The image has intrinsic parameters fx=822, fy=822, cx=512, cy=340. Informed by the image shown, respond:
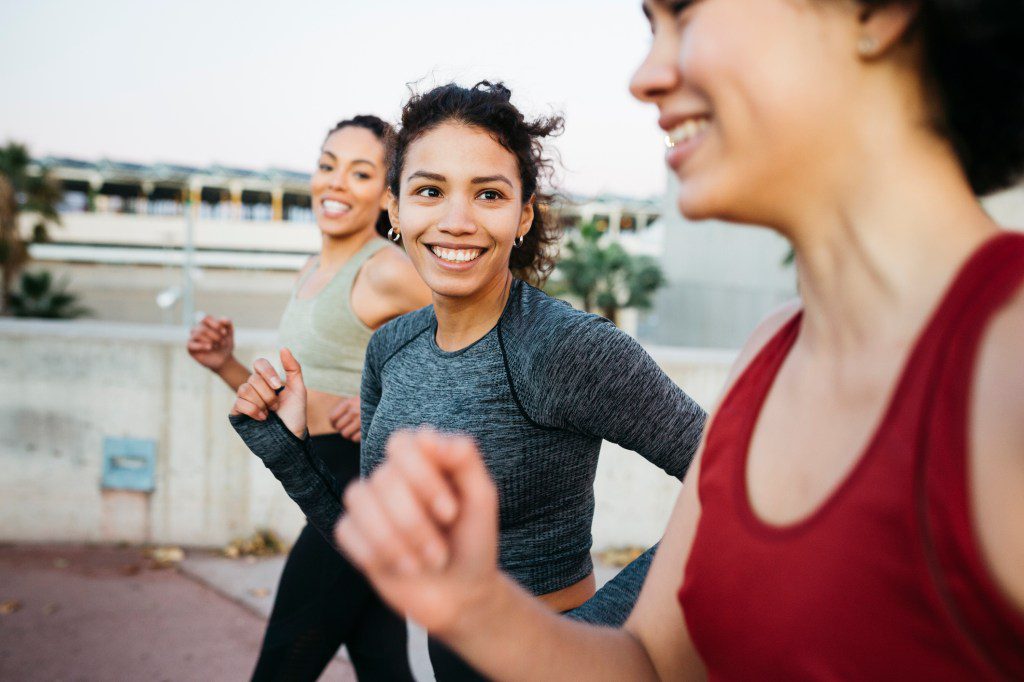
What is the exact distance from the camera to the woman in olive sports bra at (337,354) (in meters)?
2.64

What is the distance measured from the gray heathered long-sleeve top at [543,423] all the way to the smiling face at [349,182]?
1.44m

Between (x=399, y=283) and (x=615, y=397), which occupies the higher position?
(x=399, y=283)

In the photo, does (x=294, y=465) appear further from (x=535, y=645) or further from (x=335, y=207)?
(x=335, y=207)

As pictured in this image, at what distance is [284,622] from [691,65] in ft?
7.45

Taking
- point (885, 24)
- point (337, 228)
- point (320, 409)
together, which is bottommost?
point (320, 409)

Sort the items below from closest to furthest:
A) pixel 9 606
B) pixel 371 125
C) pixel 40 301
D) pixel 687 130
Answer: pixel 687 130 < pixel 371 125 < pixel 9 606 < pixel 40 301

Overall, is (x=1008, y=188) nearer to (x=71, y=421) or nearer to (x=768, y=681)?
(x=768, y=681)

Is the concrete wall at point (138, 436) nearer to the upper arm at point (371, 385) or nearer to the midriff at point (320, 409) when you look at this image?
the midriff at point (320, 409)

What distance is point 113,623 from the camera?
4.37 m

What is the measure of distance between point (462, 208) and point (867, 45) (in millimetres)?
1453

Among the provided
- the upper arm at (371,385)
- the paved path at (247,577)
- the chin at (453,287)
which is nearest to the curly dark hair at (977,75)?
the chin at (453,287)

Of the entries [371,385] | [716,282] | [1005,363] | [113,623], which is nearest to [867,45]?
[1005,363]

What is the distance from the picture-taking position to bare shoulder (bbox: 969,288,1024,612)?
0.71m

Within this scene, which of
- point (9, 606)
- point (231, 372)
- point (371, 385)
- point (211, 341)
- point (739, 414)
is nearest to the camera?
point (739, 414)
